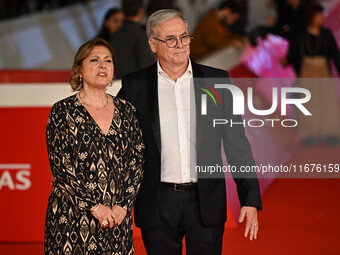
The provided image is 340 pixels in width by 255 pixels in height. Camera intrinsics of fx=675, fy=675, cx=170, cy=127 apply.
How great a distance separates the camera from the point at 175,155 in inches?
114

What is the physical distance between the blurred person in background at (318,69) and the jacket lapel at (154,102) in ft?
16.1

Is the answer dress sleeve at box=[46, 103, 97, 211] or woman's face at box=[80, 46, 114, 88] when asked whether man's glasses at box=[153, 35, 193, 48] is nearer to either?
woman's face at box=[80, 46, 114, 88]

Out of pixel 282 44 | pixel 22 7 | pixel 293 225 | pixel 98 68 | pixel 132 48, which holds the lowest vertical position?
pixel 293 225

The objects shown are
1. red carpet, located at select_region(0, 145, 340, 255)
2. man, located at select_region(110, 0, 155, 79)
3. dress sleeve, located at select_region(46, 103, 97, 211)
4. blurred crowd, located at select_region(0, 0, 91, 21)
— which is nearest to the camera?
dress sleeve, located at select_region(46, 103, 97, 211)

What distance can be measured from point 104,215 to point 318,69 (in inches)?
214

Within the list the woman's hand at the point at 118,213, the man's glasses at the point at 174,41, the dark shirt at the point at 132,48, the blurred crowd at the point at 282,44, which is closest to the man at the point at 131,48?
the dark shirt at the point at 132,48

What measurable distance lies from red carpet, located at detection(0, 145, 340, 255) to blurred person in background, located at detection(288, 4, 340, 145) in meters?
1.50

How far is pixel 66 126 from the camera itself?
2.80 metres

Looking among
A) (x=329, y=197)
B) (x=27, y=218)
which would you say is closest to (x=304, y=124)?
(x=329, y=197)

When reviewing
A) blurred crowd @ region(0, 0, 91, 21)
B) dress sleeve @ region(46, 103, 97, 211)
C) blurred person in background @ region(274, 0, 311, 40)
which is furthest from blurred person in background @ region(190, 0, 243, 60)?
dress sleeve @ region(46, 103, 97, 211)

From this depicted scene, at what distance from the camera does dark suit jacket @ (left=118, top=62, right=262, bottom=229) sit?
2.90 m

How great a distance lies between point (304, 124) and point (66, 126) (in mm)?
5811

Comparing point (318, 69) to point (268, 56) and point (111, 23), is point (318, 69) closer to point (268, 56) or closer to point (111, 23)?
point (268, 56)

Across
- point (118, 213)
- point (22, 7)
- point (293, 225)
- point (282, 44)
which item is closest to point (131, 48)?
point (293, 225)
